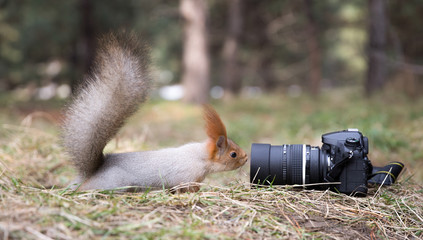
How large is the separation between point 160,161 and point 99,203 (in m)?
0.65

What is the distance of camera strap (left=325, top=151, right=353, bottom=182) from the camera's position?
256 cm

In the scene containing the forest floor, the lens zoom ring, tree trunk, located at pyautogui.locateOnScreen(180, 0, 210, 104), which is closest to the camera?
the forest floor

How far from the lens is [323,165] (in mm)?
2652

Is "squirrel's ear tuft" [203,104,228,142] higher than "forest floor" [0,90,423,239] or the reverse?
higher

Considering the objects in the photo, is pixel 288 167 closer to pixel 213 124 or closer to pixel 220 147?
pixel 220 147

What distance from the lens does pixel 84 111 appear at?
2420mm

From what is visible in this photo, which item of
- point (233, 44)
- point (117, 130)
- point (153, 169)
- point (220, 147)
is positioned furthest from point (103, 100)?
point (233, 44)

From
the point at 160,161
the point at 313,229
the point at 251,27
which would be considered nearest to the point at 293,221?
the point at 313,229

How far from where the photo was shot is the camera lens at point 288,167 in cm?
264

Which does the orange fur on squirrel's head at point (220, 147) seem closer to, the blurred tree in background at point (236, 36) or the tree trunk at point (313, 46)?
the blurred tree in background at point (236, 36)

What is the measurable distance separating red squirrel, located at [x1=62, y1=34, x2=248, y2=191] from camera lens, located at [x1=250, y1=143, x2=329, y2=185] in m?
0.27

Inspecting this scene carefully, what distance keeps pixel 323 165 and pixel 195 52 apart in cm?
791

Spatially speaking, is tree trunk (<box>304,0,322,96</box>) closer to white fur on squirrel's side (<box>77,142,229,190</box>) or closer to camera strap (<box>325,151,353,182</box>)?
camera strap (<box>325,151,353,182</box>)

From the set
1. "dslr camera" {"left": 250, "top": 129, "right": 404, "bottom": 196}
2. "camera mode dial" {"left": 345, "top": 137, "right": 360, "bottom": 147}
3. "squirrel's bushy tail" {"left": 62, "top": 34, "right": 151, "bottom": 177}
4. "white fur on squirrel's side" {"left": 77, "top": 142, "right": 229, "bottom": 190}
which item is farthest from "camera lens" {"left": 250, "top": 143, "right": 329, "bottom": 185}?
"squirrel's bushy tail" {"left": 62, "top": 34, "right": 151, "bottom": 177}
